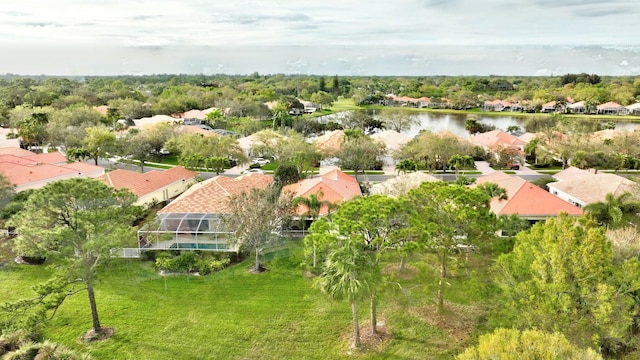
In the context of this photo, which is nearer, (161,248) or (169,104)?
(161,248)

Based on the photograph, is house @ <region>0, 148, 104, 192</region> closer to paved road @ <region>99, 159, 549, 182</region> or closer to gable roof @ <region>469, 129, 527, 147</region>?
paved road @ <region>99, 159, 549, 182</region>

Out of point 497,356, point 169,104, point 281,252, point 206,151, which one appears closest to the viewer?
point 497,356

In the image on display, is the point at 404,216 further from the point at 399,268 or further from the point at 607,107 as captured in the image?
the point at 607,107

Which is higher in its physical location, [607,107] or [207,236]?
[607,107]

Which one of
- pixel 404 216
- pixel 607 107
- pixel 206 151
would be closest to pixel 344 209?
pixel 404 216

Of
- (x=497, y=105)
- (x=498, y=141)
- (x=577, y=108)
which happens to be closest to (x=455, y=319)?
(x=498, y=141)

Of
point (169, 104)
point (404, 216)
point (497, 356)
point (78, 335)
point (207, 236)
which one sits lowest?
Answer: point (78, 335)
